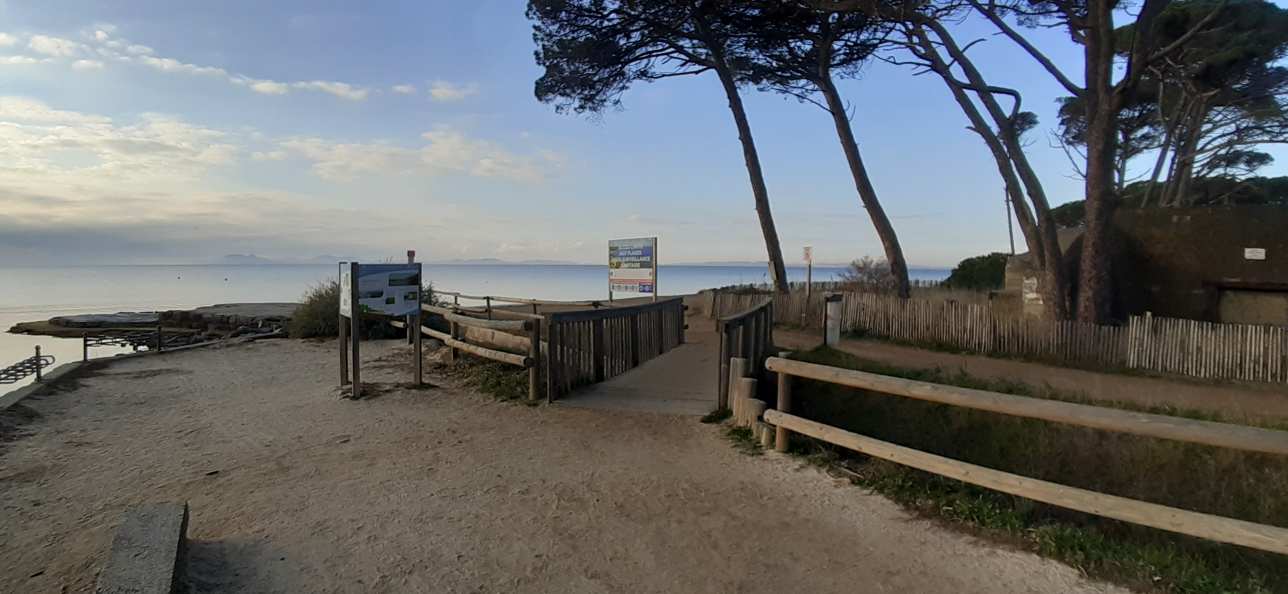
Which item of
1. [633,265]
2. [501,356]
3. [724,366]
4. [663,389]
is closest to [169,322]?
[633,265]

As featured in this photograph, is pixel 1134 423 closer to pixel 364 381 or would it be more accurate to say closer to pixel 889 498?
pixel 889 498

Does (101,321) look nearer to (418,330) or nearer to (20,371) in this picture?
(20,371)

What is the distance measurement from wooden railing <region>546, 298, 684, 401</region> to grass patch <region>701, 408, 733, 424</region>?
1.81 meters

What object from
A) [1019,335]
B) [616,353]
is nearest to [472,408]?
[616,353]

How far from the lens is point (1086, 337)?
440 inches

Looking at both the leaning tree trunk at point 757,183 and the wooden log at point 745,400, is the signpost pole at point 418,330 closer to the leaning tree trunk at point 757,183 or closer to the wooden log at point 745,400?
the wooden log at point 745,400

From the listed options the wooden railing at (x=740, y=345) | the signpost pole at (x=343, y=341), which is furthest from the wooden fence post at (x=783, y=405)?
the signpost pole at (x=343, y=341)

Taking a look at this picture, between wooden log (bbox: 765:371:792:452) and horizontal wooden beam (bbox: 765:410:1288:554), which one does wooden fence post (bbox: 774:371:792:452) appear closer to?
wooden log (bbox: 765:371:792:452)

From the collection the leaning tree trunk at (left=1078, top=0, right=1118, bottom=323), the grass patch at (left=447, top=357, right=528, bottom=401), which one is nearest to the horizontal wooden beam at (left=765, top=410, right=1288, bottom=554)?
the grass patch at (left=447, top=357, right=528, bottom=401)

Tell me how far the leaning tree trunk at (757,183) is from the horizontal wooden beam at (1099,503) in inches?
583

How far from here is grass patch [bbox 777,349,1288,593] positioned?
349cm

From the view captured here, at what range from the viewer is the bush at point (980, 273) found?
992 inches

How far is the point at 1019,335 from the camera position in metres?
12.0

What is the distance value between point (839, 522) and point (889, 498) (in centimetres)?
61
